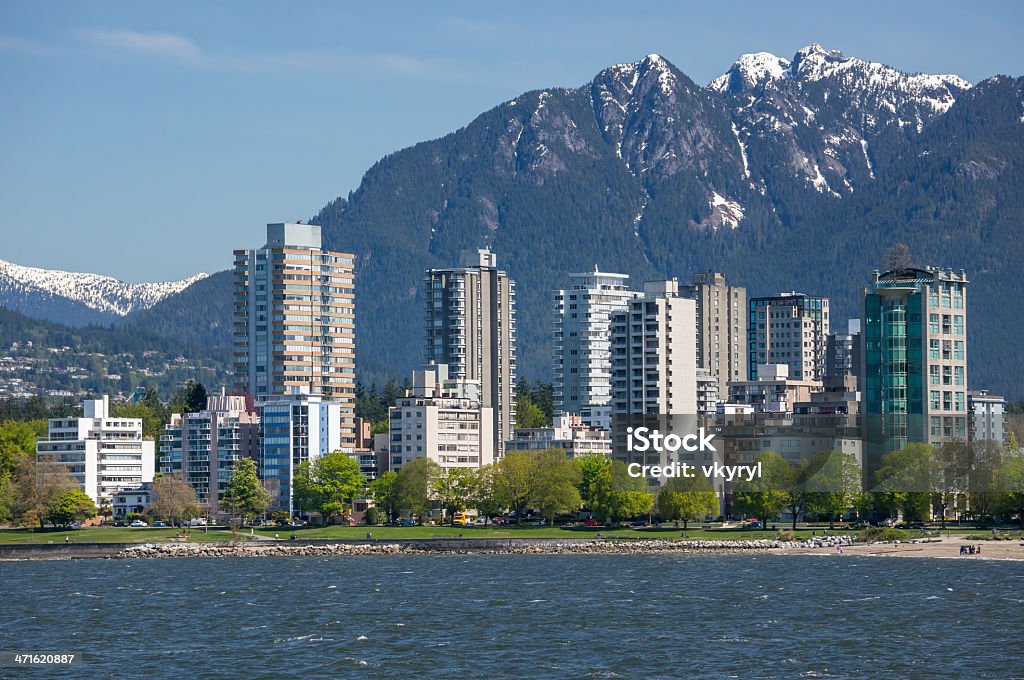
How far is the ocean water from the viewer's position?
4296 inches

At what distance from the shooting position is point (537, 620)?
5281 inches

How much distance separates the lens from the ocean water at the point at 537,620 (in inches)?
4296

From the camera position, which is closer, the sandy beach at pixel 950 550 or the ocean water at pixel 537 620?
the ocean water at pixel 537 620

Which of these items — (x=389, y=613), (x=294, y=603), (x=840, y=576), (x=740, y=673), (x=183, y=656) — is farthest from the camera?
(x=840, y=576)

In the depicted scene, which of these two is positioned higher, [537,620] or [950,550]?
[950,550]

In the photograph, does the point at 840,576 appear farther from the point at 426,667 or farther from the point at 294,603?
the point at 426,667

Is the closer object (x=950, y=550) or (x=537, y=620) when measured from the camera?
(x=537, y=620)

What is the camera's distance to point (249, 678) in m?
105

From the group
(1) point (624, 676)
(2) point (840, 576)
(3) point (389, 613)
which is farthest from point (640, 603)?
(1) point (624, 676)

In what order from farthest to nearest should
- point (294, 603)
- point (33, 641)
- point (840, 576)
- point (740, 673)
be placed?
point (840, 576) < point (294, 603) < point (33, 641) < point (740, 673)

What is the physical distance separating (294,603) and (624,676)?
53.0 meters

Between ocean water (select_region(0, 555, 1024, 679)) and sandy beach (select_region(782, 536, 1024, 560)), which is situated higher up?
sandy beach (select_region(782, 536, 1024, 560))

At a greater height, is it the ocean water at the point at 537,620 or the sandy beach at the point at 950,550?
the sandy beach at the point at 950,550

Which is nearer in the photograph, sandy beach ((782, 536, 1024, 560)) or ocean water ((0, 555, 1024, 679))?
ocean water ((0, 555, 1024, 679))
